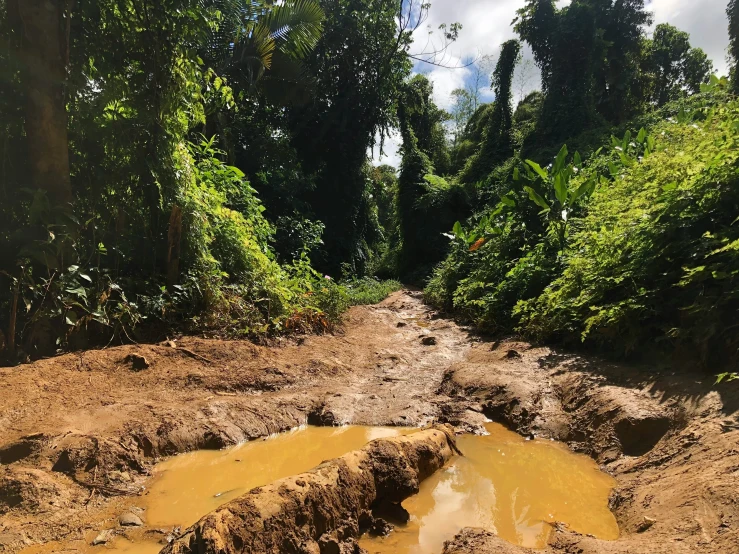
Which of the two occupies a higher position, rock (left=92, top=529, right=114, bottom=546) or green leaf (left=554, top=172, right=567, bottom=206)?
green leaf (left=554, top=172, right=567, bottom=206)

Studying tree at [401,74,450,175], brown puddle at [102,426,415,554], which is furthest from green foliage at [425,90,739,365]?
tree at [401,74,450,175]

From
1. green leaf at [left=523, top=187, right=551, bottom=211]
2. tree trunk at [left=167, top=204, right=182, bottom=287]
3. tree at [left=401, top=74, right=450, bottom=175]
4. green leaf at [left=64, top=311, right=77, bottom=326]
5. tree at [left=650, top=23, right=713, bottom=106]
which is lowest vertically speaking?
green leaf at [left=64, top=311, right=77, bottom=326]

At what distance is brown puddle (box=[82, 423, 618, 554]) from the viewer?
214 cm

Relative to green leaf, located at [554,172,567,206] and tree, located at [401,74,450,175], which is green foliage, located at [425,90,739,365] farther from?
tree, located at [401,74,450,175]

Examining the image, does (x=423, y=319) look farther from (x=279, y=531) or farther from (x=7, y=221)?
(x=279, y=531)

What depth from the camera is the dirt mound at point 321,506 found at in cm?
160

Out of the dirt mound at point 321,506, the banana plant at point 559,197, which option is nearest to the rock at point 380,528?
the dirt mound at point 321,506

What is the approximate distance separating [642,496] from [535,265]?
443 cm

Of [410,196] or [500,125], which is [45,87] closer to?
[410,196]

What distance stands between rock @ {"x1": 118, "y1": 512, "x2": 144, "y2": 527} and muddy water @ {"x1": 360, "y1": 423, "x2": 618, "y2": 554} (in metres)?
1.08

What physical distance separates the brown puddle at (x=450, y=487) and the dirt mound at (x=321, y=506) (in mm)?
125

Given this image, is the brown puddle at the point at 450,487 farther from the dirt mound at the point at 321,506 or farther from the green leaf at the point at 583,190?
the green leaf at the point at 583,190

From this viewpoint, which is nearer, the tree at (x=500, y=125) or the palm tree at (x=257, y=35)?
the palm tree at (x=257, y=35)

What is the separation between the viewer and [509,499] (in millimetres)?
2471
